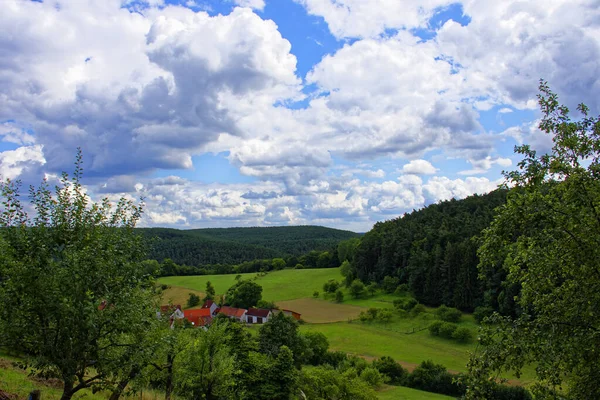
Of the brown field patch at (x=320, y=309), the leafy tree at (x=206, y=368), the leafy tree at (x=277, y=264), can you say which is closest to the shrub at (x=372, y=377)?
the leafy tree at (x=206, y=368)

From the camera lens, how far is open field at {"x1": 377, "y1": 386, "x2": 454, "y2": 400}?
36.9 meters

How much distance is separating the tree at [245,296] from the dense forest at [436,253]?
29.4m

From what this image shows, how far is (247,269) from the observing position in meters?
123

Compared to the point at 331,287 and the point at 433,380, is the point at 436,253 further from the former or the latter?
the point at 433,380

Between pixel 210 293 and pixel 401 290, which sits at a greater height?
pixel 401 290

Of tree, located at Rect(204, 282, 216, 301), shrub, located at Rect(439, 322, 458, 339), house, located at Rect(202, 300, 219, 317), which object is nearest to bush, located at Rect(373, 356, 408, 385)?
shrub, located at Rect(439, 322, 458, 339)

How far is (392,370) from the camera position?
43.4 meters

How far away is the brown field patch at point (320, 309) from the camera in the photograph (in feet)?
225

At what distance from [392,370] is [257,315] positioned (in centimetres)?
3352

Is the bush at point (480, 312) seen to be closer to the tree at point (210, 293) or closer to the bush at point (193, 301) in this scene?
the tree at point (210, 293)

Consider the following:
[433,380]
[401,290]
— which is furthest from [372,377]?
[401,290]

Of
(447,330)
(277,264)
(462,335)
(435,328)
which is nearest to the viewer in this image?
(462,335)

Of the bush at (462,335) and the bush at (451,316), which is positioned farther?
the bush at (451,316)

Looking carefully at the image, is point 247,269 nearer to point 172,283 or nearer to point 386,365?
point 172,283
